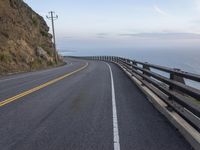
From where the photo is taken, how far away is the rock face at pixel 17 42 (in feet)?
121

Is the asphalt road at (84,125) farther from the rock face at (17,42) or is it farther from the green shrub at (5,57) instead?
the green shrub at (5,57)

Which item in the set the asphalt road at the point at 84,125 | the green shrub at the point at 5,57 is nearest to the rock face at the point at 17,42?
the green shrub at the point at 5,57

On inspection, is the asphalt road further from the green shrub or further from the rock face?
the green shrub

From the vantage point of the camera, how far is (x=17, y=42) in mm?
41656

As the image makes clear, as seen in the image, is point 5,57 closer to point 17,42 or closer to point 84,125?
point 17,42

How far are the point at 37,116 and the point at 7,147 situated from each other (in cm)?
282

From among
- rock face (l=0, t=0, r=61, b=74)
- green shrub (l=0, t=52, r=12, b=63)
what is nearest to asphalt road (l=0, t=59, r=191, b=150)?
rock face (l=0, t=0, r=61, b=74)

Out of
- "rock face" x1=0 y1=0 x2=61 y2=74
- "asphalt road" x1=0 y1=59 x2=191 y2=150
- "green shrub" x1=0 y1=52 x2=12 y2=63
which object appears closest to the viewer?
"asphalt road" x1=0 y1=59 x2=191 y2=150

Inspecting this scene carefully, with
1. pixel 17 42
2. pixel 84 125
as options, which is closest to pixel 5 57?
pixel 17 42

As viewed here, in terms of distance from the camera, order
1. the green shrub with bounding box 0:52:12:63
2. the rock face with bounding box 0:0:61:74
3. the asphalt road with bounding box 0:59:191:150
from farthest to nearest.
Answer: the rock face with bounding box 0:0:61:74 < the green shrub with bounding box 0:52:12:63 < the asphalt road with bounding box 0:59:191:150

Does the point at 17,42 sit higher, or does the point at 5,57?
the point at 17,42

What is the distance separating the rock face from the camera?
3685 cm

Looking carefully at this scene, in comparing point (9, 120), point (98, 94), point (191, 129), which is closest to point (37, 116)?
point (9, 120)

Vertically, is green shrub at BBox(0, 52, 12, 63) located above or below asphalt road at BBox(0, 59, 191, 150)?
below
